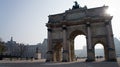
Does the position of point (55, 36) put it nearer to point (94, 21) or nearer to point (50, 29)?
point (50, 29)

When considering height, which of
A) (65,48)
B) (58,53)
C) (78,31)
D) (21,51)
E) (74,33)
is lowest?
(21,51)

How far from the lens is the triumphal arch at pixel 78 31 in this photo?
1179 inches

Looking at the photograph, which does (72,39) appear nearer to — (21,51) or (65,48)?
(65,48)

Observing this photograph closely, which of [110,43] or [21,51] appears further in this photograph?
[21,51]

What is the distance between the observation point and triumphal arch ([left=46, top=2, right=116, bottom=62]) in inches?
1179

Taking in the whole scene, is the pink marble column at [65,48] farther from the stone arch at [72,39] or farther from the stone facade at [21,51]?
the stone facade at [21,51]

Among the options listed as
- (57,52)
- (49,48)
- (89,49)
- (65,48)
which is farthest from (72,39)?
(89,49)

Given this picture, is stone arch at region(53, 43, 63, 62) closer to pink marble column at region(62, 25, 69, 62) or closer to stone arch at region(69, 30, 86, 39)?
pink marble column at region(62, 25, 69, 62)

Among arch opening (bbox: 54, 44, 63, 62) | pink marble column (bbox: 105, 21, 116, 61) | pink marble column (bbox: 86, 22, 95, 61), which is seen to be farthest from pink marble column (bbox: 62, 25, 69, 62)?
pink marble column (bbox: 105, 21, 116, 61)

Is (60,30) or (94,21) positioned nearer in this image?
(94,21)

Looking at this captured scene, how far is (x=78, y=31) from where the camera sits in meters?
34.2

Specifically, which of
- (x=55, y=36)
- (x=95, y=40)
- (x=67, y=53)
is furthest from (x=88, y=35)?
(x=55, y=36)

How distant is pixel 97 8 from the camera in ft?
105

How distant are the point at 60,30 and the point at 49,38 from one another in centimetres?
327
